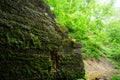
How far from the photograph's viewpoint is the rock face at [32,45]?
521 centimetres

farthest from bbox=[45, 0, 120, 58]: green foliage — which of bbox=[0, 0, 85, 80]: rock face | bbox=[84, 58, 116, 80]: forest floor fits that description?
bbox=[0, 0, 85, 80]: rock face

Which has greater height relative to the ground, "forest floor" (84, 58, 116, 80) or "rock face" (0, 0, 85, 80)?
"rock face" (0, 0, 85, 80)

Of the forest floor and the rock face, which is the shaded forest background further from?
the rock face

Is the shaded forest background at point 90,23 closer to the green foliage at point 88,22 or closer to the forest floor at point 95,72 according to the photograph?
the green foliage at point 88,22

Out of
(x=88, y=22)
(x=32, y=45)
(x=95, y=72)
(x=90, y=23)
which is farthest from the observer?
(x=90, y=23)

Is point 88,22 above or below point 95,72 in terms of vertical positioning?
above

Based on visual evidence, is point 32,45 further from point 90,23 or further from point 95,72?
point 90,23

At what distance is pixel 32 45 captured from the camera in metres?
6.05

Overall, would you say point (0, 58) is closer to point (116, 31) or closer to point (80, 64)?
point (80, 64)

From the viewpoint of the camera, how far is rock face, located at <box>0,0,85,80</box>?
5.21 metres

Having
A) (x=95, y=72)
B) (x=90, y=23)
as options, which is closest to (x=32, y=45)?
(x=95, y=72)

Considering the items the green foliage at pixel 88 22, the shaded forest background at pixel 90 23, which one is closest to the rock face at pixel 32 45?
the shaded forest background at pixel 90 23

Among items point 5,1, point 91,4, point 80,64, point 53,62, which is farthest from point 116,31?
point 5,1

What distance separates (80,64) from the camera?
873 centimetres
